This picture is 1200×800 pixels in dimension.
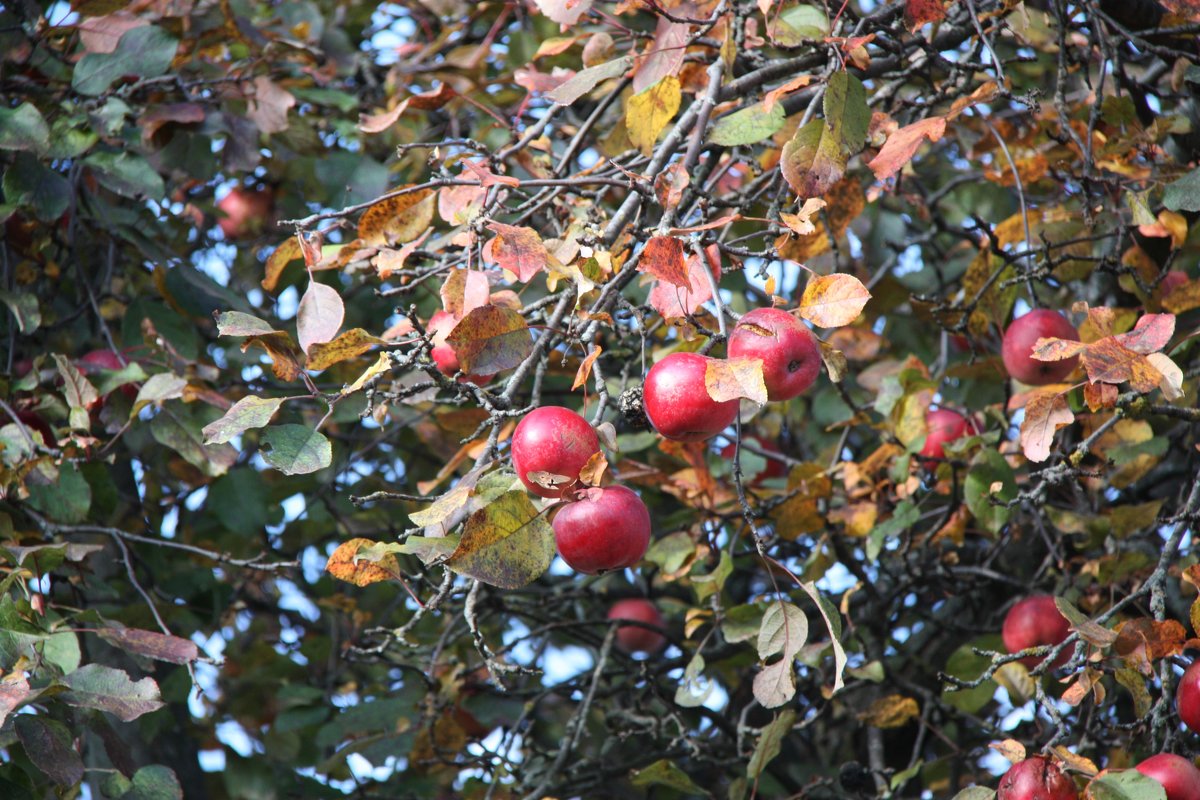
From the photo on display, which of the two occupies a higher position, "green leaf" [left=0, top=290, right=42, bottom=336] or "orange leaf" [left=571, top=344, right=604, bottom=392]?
"orange leaf" [left=571, top=344, right=604, bottom=392]

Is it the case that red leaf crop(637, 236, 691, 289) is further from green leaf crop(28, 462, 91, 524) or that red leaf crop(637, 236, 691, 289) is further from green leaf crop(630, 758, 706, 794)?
Result: green leaf crop(28, 462, 91, 524)

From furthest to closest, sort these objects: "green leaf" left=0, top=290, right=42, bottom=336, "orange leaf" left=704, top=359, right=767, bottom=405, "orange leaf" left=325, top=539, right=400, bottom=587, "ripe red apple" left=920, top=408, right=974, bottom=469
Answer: "ripe red apple" left=920, top=408, right=974, bottom=469 → "green leaf" left=0, top=290, right=42, bottom=336 → "orange leaf" left=325, top=539, right=400, bottom=587 → "orange leaf" left=704, top=359, right=767, bottom=405

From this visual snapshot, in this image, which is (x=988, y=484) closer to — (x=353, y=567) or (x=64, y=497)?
(x=353, y=567)

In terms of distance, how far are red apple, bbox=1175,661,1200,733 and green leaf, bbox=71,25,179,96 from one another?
2157 mm

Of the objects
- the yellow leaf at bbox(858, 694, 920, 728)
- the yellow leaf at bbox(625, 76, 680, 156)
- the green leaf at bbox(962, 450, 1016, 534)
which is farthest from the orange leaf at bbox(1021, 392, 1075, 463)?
the yellow leaf at bbox(858, 694, 920, 728)

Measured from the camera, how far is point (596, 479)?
1.35 m

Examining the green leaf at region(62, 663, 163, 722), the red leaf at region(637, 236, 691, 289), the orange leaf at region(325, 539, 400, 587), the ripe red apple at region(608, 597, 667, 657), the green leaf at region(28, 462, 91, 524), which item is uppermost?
the red leaf at region(637, 236, 691, 289)

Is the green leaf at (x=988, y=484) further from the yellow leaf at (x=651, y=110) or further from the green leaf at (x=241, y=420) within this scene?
the green leaf at (x=241, y=420)

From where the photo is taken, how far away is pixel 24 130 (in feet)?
6.96

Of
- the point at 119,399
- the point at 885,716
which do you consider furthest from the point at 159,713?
the point at 885,716

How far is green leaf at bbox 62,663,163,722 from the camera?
5.32 ft

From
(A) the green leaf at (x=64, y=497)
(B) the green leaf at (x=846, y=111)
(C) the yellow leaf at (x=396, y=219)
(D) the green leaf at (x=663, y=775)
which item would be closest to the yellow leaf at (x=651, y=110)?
(B) the green leaf at (x=846, y=111)

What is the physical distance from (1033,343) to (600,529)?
1002 mm

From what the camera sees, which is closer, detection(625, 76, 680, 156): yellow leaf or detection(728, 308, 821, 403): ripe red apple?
detection(728, 308, 821, 403): ripe red apple
